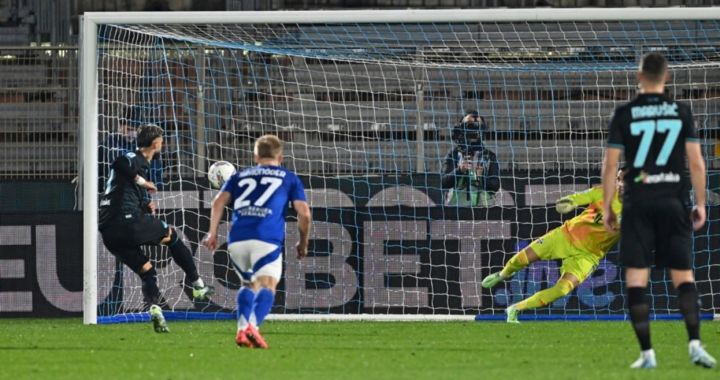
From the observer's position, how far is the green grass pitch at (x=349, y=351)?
908 cm

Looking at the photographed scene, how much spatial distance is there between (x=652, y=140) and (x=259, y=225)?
3147 millimetres

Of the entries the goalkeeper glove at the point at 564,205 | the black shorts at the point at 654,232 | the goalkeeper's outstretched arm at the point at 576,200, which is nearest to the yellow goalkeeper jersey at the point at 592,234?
the goalkeeper's outstretched arm at the point at 576,200

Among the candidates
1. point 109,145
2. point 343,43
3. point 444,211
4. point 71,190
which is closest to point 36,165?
point 71,190

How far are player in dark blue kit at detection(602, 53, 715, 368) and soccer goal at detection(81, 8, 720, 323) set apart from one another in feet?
18.3

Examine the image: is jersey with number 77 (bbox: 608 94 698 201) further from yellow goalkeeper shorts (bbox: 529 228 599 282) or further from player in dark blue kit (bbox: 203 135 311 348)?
yellow goalkeeper shorts (bbox: 529 228 599 282)

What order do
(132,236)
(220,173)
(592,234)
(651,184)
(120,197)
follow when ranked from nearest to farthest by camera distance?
(651,184) < (132,236) < (120,197) < (592,234) < (220,173)

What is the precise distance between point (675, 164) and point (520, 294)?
6715mm

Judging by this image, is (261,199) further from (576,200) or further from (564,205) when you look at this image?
(576,200)

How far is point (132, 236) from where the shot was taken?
46.2 feet

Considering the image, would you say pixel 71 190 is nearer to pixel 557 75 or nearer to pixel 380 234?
pixel 380 234

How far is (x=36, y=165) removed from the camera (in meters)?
17.5

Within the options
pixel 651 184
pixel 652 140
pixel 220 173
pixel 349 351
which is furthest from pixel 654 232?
pixel 220 173

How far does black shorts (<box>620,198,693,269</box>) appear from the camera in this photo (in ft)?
29.6

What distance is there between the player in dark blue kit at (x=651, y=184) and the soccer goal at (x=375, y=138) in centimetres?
558
